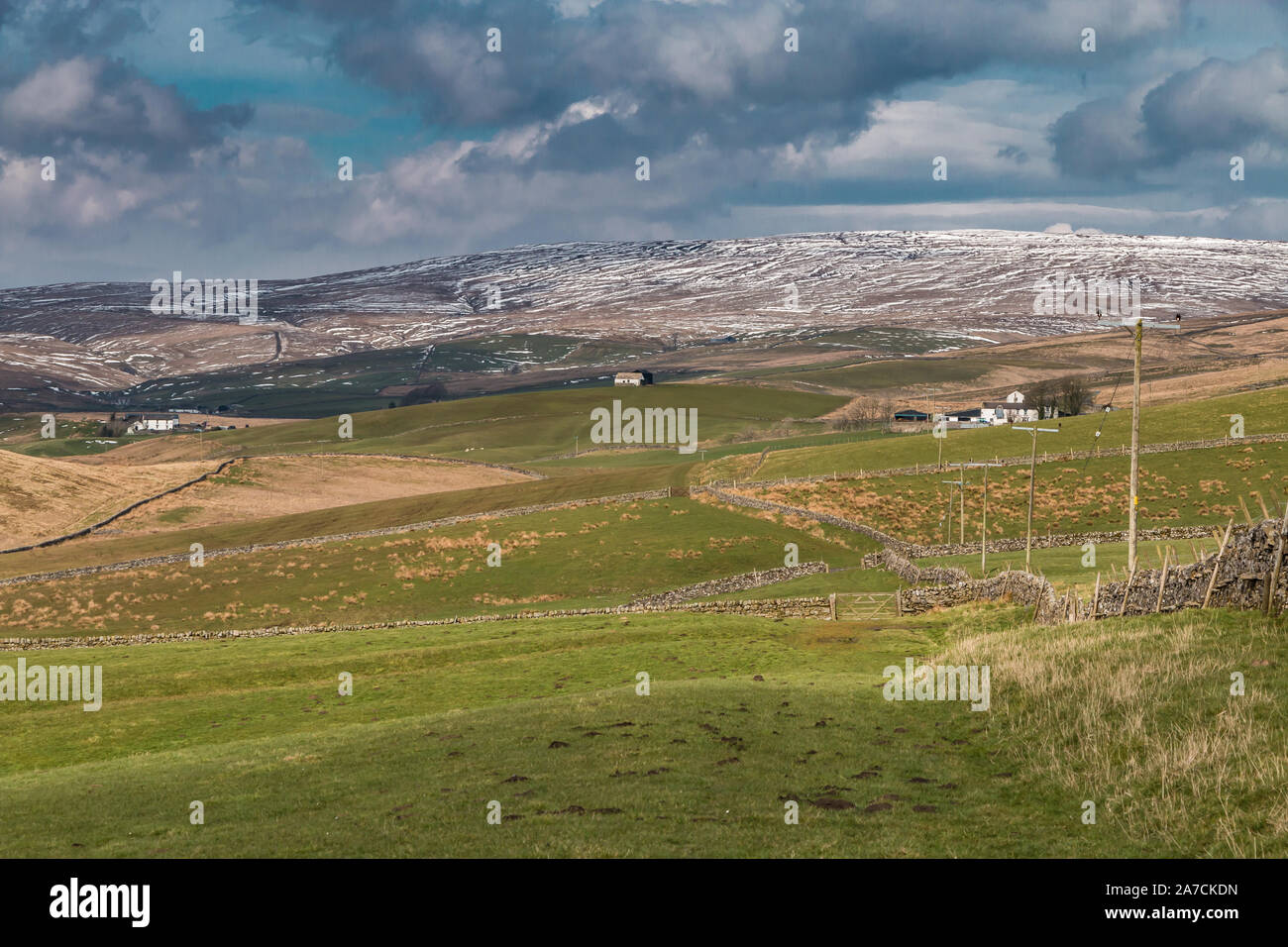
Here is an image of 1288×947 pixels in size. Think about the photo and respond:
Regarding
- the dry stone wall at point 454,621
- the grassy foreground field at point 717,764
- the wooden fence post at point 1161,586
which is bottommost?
the dry stone wall at point 454,621

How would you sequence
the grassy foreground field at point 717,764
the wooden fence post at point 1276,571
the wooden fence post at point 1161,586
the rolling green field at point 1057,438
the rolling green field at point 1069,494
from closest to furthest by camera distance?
the grassy foreground field at point 717,764 → the wooden fence post at point 1276,571 → the wooden fence post at point 1161,586 → the rolling green field at point 1069,494 → the rolling green field at point 1057,438

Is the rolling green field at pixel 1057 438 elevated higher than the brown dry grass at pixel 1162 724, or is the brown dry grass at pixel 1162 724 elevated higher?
the rolling green field at pixel 1057 438

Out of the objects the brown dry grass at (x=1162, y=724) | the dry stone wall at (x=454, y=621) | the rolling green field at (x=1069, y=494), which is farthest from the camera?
the rolling green field at (x=1069, y=494)

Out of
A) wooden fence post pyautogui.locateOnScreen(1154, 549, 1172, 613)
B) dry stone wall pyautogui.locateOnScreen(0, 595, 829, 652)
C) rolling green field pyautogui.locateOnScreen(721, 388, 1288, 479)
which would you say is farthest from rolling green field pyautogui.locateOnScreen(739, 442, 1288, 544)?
wooden fence post pyautogui.locateOnScreen(1154, 549, 1172, 613)

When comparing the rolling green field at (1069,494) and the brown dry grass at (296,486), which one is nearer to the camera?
the rolling green field at (1069,494)

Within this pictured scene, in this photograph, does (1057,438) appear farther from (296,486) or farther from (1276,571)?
(296,486)

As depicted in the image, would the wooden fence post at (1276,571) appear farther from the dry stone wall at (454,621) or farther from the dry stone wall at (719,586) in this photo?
the dry stone wall at (719,586)

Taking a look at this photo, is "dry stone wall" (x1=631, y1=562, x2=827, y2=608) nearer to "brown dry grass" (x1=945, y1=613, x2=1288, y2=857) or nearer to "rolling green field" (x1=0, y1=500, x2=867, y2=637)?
"rolling green field" (x1=0, y1=500, x2=867, y2=637)

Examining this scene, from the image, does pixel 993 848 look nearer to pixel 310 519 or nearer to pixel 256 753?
pixel 256 753

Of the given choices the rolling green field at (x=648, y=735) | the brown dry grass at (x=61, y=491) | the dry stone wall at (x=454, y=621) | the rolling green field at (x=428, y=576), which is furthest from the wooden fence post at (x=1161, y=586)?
the brown dry grass at (x=61, y=491)
